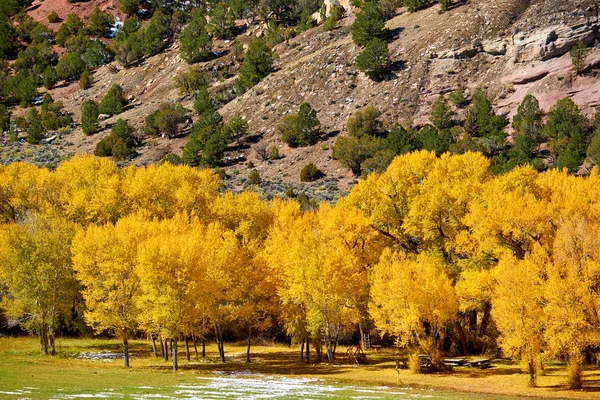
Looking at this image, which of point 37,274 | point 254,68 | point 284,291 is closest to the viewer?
point 37,274

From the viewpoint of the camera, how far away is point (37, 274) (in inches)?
1874

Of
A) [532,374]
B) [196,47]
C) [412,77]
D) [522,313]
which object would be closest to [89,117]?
[196,47]

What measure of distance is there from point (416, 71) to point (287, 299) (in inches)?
3455

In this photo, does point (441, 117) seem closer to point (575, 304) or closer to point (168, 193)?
point (168, 193)

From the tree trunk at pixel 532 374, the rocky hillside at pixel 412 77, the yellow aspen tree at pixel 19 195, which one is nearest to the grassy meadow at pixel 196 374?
the tree trunk at pixel 532 374

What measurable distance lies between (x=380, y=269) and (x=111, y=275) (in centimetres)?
1918

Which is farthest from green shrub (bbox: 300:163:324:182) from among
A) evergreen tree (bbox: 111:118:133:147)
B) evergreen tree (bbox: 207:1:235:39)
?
evergreen tree (bbox: 207:1:235:39)

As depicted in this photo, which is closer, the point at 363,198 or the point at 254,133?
the point at 363,198

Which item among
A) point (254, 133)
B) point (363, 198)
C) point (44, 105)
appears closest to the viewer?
point (363, 198)

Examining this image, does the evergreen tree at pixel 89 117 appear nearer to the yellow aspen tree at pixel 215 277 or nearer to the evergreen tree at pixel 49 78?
the evergreen tree at pixel 49 78

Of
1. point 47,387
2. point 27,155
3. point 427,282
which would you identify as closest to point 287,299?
point 427,282

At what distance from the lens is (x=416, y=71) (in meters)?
→ 126

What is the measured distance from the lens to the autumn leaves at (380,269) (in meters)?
38.6

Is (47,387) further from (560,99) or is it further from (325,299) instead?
(560,99)
